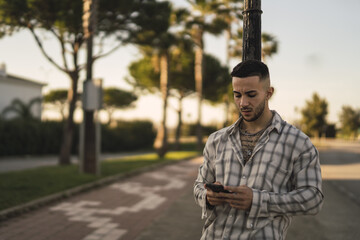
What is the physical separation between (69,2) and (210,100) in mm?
30265

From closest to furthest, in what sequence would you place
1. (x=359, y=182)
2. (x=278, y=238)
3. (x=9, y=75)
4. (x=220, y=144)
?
(x=278, y=238) → (x=220, y=144) → (x=359, y=182) → (x=9, y=75)

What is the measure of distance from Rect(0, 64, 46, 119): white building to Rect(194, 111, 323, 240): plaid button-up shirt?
1355 inches

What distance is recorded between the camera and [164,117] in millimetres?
23453

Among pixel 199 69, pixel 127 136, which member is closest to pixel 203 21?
pixel 199 69

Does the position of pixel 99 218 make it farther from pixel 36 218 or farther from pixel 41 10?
pixel 41 10

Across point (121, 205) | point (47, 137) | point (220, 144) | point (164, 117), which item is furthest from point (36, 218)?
point (47, 137)

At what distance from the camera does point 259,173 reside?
6.81 ft

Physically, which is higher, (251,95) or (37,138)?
(251,95)

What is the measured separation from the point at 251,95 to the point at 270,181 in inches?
17.5

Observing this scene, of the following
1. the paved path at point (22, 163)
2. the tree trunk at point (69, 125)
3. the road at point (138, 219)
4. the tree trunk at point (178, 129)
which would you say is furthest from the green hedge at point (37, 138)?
the road at point (138, 219)

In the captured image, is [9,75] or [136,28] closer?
[136,28]

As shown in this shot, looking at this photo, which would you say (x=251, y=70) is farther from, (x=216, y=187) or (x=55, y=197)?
(x=55, y=197)

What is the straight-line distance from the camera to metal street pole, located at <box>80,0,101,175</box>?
42.0 feet

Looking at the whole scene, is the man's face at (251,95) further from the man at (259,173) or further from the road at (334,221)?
the road at (334,221)
